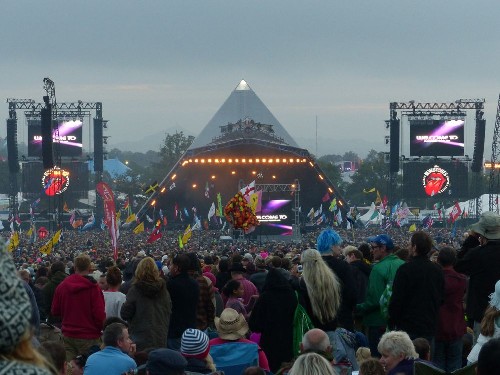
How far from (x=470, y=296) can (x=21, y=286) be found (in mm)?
6702

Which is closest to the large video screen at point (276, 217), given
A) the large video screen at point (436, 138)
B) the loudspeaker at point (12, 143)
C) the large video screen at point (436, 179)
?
the large video screen at point (436, 179)

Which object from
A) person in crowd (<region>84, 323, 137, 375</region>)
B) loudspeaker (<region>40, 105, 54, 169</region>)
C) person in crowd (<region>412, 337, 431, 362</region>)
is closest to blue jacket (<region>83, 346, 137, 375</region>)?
person in crowd (<region>84, 323, 137, 375</region>)

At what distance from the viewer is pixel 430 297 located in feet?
28.1

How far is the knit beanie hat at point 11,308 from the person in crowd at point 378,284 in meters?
6.97

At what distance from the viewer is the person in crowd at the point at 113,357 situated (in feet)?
24.1

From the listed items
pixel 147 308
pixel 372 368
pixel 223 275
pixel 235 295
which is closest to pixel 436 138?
pixel 223 275

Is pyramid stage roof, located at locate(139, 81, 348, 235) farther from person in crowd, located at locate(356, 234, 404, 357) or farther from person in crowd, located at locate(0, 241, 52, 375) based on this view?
person in crowd, located at locate(0, 241, 52, 375)

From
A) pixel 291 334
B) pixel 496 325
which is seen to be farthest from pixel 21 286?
pixel 291 334

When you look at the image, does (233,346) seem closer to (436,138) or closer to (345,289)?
(345,289)

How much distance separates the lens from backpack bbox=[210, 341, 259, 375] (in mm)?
8070

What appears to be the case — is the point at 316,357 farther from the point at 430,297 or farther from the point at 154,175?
the point at 154,175

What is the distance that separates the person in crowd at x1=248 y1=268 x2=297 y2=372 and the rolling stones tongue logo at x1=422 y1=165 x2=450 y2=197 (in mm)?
58324

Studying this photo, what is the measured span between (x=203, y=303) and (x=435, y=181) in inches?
2243

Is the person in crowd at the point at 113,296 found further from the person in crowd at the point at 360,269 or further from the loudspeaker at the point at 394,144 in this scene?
the loudspeaker at the point at 394,144
